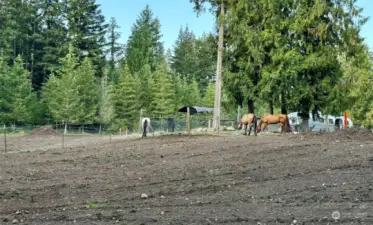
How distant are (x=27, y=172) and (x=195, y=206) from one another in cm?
555

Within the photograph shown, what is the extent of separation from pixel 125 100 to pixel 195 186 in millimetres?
43347

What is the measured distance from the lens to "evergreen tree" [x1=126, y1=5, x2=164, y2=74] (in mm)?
63094

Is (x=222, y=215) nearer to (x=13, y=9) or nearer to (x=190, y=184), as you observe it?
(x=190, y=184)

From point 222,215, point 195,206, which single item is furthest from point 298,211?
point 195,206

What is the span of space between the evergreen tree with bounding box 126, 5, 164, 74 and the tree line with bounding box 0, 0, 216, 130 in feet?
0.46

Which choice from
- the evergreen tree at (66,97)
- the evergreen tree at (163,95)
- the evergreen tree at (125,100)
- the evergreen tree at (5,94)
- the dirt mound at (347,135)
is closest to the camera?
the dirt mound at (347,135)

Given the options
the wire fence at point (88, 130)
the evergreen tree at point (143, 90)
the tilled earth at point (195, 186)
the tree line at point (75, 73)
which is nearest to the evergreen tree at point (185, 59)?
the tree line at point (75, 73)

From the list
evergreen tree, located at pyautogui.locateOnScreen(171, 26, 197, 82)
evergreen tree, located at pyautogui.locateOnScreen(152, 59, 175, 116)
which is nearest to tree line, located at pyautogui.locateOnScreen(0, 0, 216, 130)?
evergreen tree, located at pyautogui.locateOnScreen(152, 59, 175, 116)

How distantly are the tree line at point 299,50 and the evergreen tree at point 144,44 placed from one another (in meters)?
33.1

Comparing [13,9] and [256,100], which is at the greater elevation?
[13,9]

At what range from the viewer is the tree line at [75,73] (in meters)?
46.6

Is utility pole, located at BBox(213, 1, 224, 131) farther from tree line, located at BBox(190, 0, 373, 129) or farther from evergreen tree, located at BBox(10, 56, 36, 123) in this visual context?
evergreen tree, located at BBox(10, 56, 36, 123)

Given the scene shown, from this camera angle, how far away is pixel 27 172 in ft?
37.4

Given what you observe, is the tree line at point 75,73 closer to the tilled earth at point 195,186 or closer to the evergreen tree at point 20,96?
the evergreen tree at point 20,96
